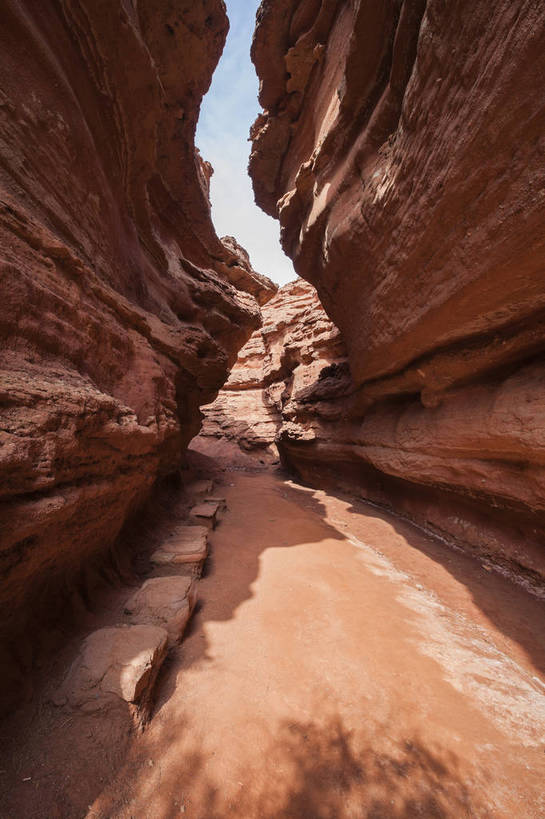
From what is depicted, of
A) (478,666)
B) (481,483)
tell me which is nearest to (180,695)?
(478,666)

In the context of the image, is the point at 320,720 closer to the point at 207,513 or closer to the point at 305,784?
the point at 305,784

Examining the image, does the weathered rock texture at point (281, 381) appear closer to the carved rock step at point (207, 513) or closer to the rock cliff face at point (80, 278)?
the carved rock step at point (207, 513)

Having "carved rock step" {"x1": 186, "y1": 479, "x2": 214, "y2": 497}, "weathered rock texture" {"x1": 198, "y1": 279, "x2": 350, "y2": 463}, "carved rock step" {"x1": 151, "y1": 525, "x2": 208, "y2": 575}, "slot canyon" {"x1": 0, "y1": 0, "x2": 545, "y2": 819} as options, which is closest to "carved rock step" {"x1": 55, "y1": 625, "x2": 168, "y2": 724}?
"slot canyon" {"x1": 0, "y1": 0, "x2": 545, "y2": 819}

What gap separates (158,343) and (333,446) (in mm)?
6810

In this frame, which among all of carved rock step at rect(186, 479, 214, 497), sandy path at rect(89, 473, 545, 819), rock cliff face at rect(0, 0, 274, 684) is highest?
rock cliff face at rect(0, 0, 274, 684)

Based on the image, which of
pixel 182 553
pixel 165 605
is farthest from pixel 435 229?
pixel 182 553

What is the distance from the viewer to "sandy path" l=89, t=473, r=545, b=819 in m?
1.72

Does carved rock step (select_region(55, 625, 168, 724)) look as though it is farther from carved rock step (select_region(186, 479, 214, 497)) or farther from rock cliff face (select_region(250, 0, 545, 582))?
carved rock step (select_region(186, 479, 214, 497))

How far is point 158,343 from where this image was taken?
5.70 meters

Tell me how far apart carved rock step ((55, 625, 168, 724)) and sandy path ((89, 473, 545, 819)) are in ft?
0.77

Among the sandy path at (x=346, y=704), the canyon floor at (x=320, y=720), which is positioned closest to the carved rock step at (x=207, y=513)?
the sandy path at (x=346, y=704)

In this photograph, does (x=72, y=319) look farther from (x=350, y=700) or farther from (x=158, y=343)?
(x=350, y=700)

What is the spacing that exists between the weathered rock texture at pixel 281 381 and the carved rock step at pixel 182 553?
654 cm

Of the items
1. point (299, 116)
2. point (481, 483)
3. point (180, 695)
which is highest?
point (299, 116)
